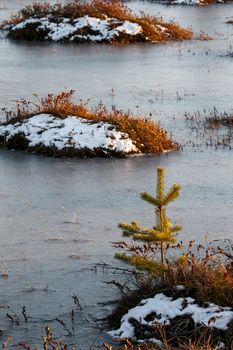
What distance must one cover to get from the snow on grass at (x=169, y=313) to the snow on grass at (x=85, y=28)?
24.5 m

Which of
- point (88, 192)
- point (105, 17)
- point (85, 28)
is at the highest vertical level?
point (105, 17)

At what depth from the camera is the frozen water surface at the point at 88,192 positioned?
854 centimetres

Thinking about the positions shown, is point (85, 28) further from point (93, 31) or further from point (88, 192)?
point (88, 192)

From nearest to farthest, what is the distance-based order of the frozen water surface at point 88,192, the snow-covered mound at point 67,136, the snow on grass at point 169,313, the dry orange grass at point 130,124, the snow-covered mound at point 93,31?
1. the snow on grass at point 169,313
2. the frozen water surface at point 88,192
3. the snow-covered mound at point 67,136
4. the dry orange grass at point 130,124
5. the snow-covered mound at point 93,31

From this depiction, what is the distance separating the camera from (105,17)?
33125mm

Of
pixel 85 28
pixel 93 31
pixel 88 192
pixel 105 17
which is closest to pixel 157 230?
pixel 88 192

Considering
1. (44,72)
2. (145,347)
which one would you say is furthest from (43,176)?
(44,72)

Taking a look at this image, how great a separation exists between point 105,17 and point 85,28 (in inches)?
53.2

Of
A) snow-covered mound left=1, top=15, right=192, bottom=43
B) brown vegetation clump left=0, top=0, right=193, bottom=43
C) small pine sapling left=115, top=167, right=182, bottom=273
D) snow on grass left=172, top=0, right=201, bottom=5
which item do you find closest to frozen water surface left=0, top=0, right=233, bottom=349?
small pine sapling left=115, top=167, right=182, bottom=273

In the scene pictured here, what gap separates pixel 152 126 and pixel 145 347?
8.97 meters

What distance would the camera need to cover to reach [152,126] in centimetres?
1570

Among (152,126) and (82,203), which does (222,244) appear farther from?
(152,126)

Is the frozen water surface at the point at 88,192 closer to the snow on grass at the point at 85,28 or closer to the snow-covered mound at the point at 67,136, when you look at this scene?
the snow-covered mound at the point at 67,136

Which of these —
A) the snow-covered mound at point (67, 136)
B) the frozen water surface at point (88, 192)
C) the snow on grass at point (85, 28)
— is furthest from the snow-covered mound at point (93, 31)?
the snow-covered mound at point (67, 136)
